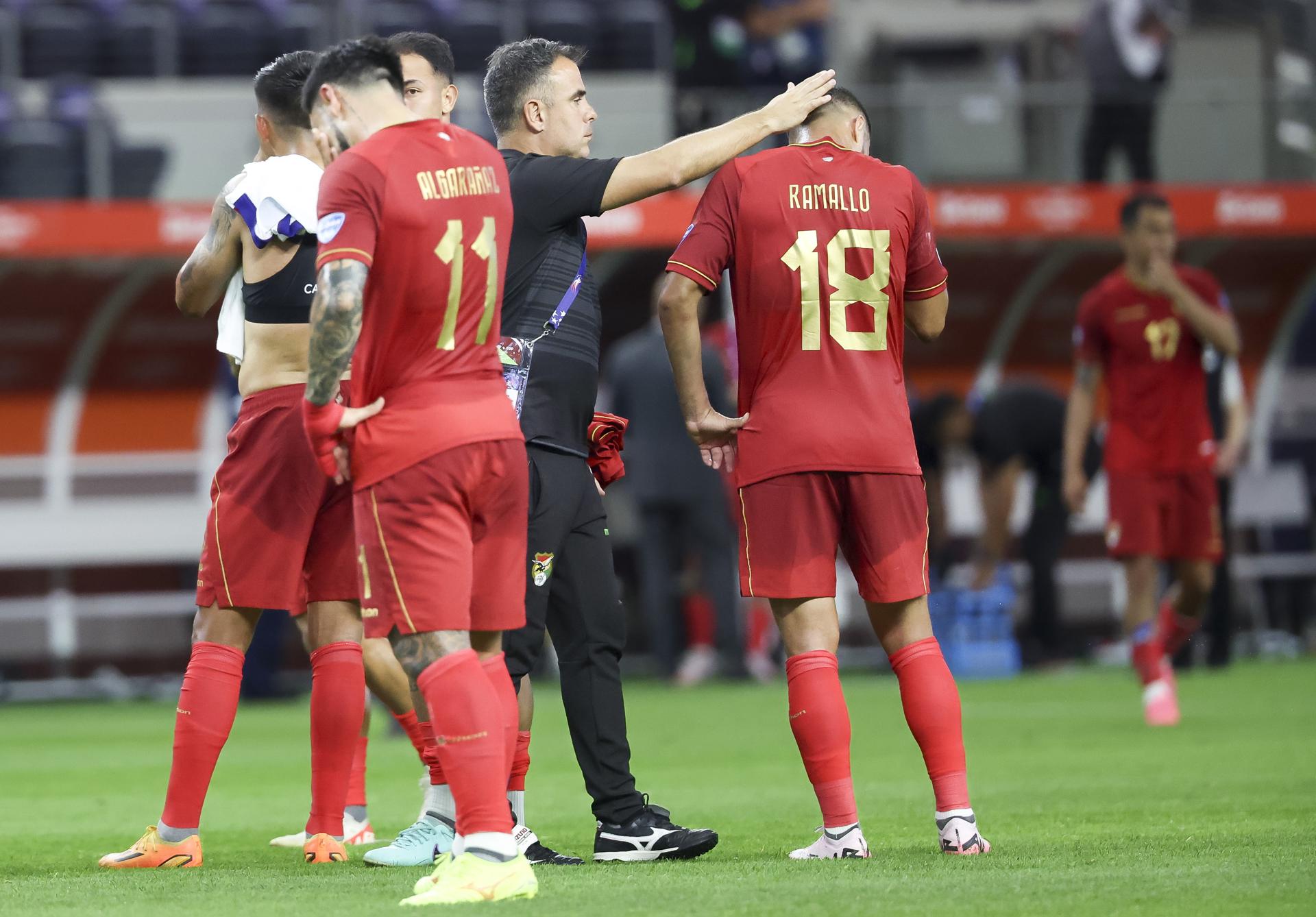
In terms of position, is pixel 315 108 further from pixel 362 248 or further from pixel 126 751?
pixel 126 751

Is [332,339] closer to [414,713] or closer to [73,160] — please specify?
[414,713]

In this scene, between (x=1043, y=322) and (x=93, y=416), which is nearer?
(x=93, y=416)

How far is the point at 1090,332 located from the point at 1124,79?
5942mm

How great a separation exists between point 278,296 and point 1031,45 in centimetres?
1306

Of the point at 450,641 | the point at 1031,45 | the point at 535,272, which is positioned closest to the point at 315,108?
the point at 535,272

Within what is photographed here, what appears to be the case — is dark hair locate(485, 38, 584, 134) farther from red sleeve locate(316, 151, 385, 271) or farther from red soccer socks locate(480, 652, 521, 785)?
red soccer socks locate(480, 652, 521, 785)

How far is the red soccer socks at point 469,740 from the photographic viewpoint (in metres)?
4.38

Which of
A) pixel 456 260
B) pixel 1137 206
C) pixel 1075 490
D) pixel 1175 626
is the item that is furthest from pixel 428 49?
pixel 1175 626

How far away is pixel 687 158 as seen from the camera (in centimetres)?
502

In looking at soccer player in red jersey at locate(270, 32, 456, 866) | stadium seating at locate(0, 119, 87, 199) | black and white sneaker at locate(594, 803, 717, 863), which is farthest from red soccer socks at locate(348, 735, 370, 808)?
stadium seating at locate(0, 119, 87, 199)

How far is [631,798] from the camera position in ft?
17.7

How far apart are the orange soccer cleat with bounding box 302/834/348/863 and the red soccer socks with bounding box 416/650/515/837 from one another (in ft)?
3.73

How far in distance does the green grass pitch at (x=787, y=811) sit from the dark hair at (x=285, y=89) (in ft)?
6.89

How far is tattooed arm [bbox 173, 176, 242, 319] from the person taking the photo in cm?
547
